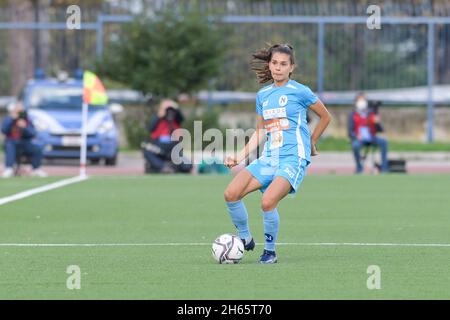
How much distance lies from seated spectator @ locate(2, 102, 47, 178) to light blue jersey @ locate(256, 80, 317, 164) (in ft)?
55.4

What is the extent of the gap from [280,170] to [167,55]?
2425 cm

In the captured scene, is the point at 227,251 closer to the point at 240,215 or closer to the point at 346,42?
the point at 240,215

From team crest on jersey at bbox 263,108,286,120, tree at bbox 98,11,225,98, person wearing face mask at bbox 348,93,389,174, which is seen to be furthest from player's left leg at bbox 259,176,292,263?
tree at bbox 98,11,225,98

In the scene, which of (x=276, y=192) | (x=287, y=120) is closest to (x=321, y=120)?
(x=287, y=120)

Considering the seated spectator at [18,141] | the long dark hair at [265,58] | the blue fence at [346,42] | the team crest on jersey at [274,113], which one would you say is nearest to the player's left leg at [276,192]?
the team crest on jersey at [274,113]

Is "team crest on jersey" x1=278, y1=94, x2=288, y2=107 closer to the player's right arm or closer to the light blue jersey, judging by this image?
the light blue jersey

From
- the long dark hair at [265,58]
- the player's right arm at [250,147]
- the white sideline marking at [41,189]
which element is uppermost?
the long dark hair at [265,58]

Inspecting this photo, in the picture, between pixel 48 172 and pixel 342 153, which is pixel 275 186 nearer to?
pixel 48 172

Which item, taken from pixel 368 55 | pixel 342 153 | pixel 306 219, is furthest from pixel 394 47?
pixel 306 219

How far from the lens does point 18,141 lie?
2850 centimetres

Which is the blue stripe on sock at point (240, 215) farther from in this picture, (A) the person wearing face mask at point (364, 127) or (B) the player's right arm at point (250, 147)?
(A) the person wearing face mask at point (364, 127)

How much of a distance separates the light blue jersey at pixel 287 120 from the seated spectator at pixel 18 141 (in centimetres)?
1687

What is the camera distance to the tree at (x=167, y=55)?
35719 mm
